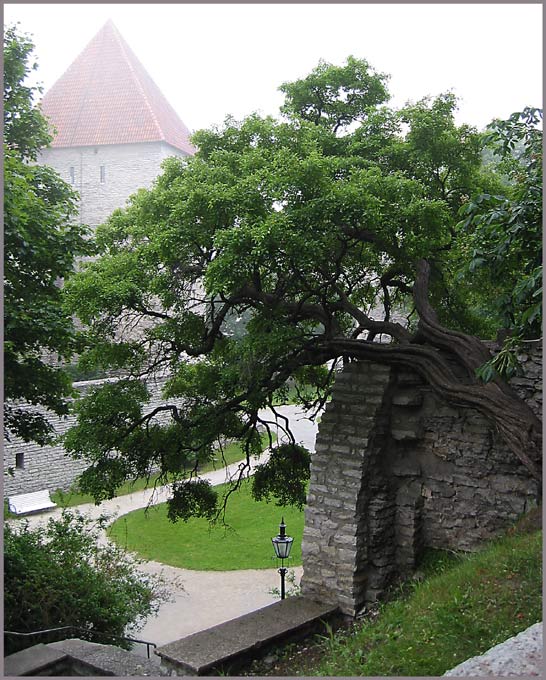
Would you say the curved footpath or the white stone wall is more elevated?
the white stone wall

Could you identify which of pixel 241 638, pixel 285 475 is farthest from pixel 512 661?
pixel 285 475

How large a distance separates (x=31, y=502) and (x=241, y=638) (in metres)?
10.7

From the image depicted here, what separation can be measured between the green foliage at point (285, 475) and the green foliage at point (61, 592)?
2438 mm

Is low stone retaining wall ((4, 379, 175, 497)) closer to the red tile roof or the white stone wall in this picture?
the white stone wall

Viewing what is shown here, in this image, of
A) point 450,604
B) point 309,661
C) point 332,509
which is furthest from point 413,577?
point 450,604

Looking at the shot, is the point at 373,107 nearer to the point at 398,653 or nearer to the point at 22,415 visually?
the point at 22,415

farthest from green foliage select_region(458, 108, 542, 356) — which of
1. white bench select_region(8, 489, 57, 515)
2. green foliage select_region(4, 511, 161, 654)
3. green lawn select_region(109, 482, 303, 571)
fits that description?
white bench select_region(8, 489, 57, 515)

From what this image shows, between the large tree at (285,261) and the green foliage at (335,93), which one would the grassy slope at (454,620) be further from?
the green foliage at (335,93)

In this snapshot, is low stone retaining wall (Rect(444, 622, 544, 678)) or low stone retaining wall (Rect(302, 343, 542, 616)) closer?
low stone retaining wall (Rect(444, 622, 544, 678))

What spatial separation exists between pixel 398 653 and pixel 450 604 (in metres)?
0.63

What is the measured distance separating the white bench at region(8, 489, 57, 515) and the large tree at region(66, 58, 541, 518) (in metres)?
7.11

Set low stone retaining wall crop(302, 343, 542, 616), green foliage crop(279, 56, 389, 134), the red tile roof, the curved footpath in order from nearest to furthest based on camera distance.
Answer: low stone retaining wall crop(302, 343, 542, 616) < green foliage crop(279, 56, 389, 134) < the curved footpath < the red tile roof

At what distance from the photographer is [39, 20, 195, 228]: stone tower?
75.2 ft

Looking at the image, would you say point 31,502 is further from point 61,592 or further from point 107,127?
point 107,127
